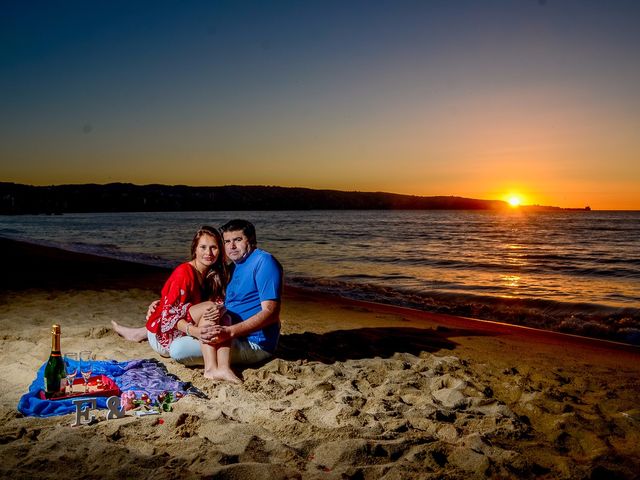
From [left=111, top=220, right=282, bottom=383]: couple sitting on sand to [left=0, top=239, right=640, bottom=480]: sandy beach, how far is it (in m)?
0.24

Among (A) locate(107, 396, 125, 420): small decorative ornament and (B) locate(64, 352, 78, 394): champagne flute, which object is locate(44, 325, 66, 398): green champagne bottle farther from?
(A) locate(107, 396, 125, 420): small decorative ornament

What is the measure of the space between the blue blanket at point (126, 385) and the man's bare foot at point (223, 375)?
10.4 inches

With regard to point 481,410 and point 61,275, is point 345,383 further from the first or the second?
point 61,275

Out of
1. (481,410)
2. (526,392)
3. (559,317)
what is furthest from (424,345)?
(559,317)

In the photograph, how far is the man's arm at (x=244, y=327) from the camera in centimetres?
459

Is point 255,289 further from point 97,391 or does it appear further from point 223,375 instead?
point 97,391

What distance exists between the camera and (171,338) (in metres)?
5.20

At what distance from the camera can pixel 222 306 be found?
4699 millimetres

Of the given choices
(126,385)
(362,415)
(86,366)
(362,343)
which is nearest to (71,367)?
(86,366)

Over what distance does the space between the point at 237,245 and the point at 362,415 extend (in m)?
2.00

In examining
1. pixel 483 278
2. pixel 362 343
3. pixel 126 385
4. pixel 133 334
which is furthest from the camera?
pixel 483 278

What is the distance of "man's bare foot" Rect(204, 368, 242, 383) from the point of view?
15.2ft

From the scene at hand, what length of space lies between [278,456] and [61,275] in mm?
11649

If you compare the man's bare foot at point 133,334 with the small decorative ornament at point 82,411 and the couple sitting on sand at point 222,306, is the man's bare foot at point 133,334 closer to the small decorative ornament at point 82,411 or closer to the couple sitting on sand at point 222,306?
the couple sitting on sand at point 222,306
